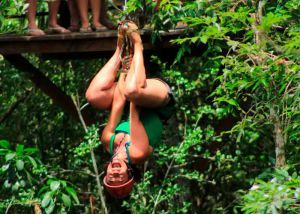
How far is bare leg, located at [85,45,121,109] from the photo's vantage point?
8.45 meters

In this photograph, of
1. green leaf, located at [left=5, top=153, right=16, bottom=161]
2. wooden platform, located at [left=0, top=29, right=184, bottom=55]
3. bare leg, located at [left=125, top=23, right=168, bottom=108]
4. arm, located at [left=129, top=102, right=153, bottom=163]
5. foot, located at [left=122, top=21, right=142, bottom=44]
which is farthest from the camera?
wooden platform, located at [left=0, top=29, right=184, bottom=55]

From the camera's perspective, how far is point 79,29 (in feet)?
34.5

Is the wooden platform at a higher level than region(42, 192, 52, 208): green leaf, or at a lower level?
higher

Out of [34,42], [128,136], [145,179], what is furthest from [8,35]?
[128,136]

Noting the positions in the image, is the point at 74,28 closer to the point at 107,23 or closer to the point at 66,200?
the point at 107,23

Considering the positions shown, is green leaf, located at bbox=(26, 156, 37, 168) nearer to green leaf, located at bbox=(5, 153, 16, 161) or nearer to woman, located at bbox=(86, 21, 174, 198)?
green leaf, located at bbox=(5, 153, 16, 161)

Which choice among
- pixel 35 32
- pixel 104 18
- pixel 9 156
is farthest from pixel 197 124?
pixel 9 156

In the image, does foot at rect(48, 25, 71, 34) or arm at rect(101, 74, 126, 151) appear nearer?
arm at rect(101, 74, 126, 151)

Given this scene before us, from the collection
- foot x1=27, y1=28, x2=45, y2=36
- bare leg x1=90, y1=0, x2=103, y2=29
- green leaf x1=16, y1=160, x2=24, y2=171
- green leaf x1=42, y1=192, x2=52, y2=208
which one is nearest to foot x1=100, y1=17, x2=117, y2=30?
bare leg x1=90, y1=0, x2=103, y2=29

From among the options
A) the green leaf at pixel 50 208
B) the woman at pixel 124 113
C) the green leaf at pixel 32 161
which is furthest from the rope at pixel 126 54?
the green leaf at pixel 50 208

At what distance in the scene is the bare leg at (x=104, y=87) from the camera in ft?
27.7

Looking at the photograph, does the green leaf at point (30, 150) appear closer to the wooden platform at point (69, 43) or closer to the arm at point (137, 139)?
the wooden platform at point (69, 43)

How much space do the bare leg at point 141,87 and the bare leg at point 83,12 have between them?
7.23 feet

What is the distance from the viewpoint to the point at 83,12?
34.7 ft
